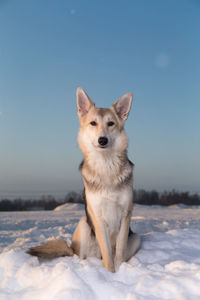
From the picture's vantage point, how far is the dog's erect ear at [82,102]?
3768mm

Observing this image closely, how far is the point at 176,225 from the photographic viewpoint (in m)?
7.33

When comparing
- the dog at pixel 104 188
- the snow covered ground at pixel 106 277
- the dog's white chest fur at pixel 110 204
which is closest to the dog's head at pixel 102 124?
the dog at pixel 104 188

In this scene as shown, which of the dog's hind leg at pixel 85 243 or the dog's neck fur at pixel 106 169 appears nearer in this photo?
the dog's neck fur at pixel 106 169

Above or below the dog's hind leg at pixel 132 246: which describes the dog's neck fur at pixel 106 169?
above

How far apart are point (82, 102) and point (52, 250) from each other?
2025 mm

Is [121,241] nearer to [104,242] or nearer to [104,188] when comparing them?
[104,242]

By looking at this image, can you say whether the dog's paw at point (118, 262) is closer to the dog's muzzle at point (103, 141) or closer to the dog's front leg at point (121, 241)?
the dog's front leg at point (121, 241)

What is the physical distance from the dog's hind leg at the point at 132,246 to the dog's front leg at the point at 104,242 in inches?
18.4

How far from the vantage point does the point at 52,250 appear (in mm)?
3762

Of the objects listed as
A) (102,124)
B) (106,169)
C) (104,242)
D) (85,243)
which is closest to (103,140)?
(102,124)

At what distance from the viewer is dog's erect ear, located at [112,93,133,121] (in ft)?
12.4

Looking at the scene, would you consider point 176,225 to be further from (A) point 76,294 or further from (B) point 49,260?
(A) point 76,294

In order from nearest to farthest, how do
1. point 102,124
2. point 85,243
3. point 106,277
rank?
point 106,277, point 102,124, point 85,243

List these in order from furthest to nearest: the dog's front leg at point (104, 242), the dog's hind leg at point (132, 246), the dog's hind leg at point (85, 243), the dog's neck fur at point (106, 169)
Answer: the dog's hind leg at point (132, 246)
the dog's hind leg at point (85, 243)
the dog's neck fur at point (106, 169)
the dog's front leg at point (104, 242)
